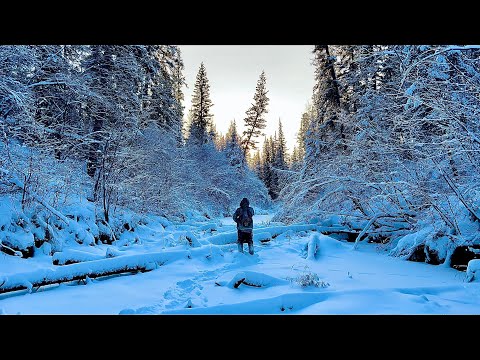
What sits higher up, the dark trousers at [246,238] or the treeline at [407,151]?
the treeline at [407,151]

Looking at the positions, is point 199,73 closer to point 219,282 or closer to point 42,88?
point 42,88

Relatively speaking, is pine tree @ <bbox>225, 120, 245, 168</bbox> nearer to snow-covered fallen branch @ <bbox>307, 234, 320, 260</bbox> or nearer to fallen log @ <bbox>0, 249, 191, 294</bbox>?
snow-covered fallen branch @ <bbox>307, 234, 320, 260</bbox>

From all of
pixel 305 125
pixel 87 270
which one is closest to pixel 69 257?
pixel 87 270

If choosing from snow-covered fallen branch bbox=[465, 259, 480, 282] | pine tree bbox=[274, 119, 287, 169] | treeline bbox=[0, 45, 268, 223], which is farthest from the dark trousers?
pine tree bbox=[274, 119, 287, 169]

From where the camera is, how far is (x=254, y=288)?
17.8 feet

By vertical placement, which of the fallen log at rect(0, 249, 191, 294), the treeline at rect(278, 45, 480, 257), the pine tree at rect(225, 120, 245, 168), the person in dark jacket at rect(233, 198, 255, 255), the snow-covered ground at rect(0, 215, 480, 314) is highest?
the pine tree at rect(225, 120, 245, 168)

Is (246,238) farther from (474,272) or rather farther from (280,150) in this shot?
(280,150)

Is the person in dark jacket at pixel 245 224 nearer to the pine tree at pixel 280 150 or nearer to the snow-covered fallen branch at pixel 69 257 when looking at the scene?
the snow-covered fallen branch at pixel 69 257

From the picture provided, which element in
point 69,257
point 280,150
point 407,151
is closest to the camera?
point 69,257

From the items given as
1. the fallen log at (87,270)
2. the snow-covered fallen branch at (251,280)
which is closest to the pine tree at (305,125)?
the fallen log at (87,270)

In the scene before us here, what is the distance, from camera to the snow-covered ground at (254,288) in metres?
4.10

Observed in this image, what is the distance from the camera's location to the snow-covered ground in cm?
410

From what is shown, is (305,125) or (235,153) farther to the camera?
(305,125)
